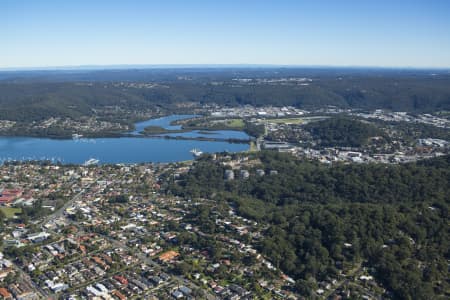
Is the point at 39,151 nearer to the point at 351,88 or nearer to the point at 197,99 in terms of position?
the point at 197,99

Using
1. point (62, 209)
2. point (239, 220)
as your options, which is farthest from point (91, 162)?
point (239, 220)

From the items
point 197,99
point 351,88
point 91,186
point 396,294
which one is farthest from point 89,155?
point 351,88

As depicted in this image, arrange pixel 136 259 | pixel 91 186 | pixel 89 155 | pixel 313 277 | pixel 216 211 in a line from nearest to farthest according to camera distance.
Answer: pixel 313 277 < pixel 136 259 < pixel 216 211 < pixel 91 186 < pixel 89 155

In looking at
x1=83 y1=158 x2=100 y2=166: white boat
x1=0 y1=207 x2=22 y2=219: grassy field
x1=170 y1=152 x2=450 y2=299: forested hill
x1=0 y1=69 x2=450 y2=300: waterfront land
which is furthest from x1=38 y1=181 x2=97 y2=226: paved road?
x1=83 y1=158 x2=100 y2=166: white boat

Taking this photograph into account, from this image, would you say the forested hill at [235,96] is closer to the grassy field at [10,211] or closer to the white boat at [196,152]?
A: the white boat at [196,152]

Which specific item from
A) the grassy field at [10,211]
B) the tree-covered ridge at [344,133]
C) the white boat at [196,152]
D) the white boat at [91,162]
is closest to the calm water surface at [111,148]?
the white boat at [196,152]

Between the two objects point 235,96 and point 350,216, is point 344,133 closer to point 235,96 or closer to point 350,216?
point 350,216
